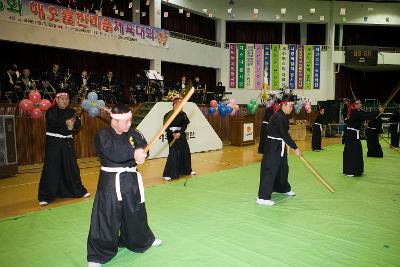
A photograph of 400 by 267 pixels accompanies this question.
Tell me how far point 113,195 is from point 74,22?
886 centimetres

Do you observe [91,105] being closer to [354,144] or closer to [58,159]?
[58,159]

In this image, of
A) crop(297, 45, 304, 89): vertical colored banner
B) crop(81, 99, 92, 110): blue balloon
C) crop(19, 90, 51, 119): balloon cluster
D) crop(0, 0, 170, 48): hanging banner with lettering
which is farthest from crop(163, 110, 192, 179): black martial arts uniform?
crop(297, 45, 304, 89): vertical colored banner

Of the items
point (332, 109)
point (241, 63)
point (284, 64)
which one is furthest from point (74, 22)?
point (332, 109)

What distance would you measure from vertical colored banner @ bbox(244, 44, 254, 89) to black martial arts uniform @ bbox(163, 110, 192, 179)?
1019cm

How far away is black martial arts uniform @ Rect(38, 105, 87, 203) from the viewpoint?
4695 millimetres

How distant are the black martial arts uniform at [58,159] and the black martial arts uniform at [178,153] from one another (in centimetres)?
195

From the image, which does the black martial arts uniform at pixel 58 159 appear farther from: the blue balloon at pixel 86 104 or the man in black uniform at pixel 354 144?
the man in black uniform at pixel 354 144

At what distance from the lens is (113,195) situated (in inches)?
111

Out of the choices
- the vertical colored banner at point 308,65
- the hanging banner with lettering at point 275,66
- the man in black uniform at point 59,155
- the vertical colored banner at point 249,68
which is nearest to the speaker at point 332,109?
the vertical colored banner at point 308,65

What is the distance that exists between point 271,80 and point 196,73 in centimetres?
371

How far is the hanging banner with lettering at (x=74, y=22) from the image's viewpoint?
28.9ft

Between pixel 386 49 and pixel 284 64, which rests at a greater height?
pixel 386 49

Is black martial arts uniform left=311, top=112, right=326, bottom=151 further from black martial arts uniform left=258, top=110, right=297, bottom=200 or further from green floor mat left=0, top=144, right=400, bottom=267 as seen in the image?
black martial arts uniform left=258, top=110, right=297, bottom=200

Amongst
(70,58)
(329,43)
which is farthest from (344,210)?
(329,43)
